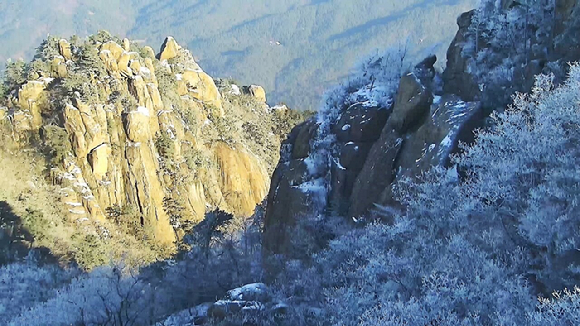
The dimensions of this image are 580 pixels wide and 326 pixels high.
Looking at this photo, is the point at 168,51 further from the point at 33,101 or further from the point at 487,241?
the point at 487,241

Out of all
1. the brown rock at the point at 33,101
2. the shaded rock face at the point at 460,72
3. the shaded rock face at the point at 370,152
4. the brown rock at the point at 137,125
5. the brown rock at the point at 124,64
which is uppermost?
the brown rock at the point at 124,64

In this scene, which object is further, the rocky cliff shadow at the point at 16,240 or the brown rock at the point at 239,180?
the brown rock at the point at 239,180

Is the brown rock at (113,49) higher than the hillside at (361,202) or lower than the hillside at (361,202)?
higher

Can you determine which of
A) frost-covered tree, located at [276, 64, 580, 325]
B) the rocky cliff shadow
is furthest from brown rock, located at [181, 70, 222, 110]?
frost-covered tree, located at [276, 64, 580, 325]

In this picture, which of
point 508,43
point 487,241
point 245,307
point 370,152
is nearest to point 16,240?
point 370,152

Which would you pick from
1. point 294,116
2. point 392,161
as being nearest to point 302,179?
point 392,161

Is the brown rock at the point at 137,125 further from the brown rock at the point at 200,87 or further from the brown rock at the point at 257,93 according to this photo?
the brown rock at the point at 257,93

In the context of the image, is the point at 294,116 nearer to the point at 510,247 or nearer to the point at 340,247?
the point at 340,247

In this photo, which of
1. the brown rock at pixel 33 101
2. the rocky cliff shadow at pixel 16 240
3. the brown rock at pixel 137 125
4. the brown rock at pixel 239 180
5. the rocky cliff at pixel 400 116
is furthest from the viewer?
the brown rock at pixel 239 180

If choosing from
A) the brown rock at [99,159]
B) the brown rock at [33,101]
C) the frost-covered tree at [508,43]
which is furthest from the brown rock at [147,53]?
the frost-covered tree at [508,43]
